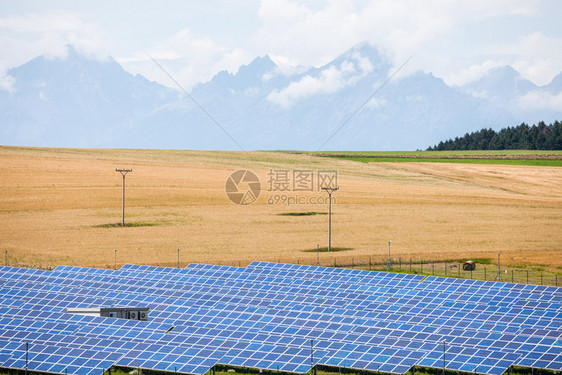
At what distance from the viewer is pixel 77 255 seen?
97.1 metres

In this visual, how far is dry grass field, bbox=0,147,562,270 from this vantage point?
329ft

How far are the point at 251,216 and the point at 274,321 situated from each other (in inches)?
2628

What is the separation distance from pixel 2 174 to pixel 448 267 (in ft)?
319

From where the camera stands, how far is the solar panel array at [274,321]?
53000 millimetres
